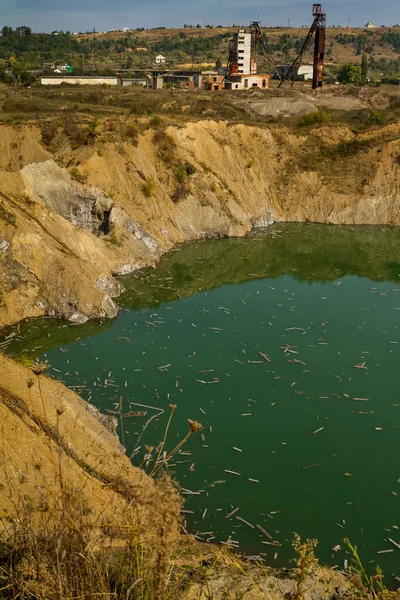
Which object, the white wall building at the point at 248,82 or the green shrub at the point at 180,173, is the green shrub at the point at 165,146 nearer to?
the green shrub at the point at 180,173

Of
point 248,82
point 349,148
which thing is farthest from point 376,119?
point 248,82

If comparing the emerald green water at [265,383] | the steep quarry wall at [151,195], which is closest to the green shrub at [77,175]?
the steep quarry wall at [151,195]

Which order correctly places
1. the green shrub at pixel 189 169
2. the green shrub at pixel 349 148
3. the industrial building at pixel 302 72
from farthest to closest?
1. the industrial building at pixel 302 72
2. the green shrub at pixel 349 148
3. the green shrub at pixel 189 169

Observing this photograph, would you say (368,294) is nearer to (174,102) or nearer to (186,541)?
(186,541)

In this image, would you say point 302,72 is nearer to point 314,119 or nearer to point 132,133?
point 314,119

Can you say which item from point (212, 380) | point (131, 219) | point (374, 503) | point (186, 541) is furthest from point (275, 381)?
point (131, 219)

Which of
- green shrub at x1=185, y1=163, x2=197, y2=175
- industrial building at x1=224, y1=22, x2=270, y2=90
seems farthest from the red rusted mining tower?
green shrub at x1=185, y1=163, x2=197, y2=175
